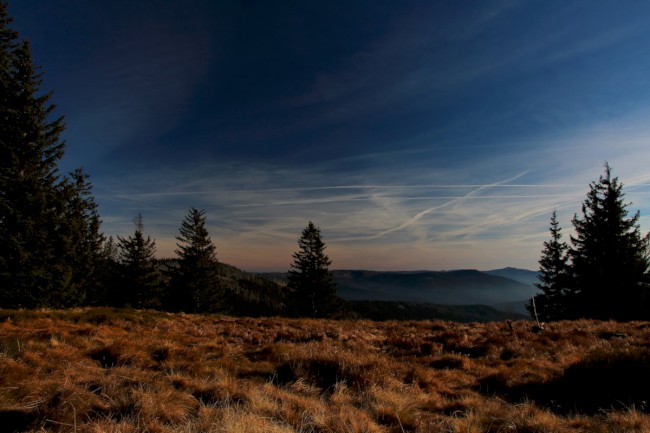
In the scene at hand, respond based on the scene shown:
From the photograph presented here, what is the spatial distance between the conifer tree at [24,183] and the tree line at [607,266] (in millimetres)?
34228

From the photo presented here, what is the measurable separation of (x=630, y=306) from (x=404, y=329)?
79.2 feet

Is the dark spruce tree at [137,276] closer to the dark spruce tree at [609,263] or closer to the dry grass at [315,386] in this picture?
the dry grass at [315,386]

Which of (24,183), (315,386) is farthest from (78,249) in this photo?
(315,386)

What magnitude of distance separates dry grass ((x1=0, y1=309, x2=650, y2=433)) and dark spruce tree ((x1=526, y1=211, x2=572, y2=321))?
25.2 m

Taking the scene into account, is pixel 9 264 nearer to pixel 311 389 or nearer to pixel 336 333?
pixel 336 333

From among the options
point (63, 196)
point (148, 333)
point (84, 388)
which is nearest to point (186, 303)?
point (63, 196)

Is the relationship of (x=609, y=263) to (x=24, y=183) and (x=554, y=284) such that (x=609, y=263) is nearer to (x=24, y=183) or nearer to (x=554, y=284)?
(x=554, y=284)

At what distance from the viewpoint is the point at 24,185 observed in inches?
755

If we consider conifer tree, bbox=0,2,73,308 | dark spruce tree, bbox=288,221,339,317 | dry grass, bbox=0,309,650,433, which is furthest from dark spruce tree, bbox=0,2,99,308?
dark spruce tree, bbox=288,221,339,317

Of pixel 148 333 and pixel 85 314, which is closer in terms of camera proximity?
pixel 148 333

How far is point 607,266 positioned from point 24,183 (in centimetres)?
4389

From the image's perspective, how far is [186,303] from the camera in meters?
42.5

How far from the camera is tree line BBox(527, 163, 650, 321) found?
1032 inches

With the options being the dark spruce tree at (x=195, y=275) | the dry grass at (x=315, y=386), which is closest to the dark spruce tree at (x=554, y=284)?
the dry grass at (x=315, y=386)
